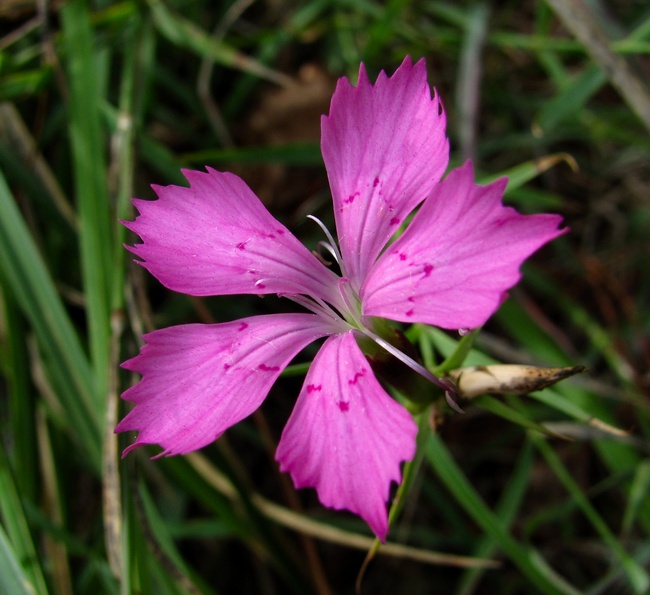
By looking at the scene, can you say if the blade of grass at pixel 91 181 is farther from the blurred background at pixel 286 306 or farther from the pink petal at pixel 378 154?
the pink petal at pixel 378 154

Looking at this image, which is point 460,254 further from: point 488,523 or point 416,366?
point 488,523

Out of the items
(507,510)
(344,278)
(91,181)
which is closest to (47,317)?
(91,181)

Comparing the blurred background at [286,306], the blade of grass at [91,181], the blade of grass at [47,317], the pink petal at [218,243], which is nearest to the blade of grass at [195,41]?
→ the blurred background at [286,306]

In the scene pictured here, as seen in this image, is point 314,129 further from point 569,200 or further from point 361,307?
point 361,307

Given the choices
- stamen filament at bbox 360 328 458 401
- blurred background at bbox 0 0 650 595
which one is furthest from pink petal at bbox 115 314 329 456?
blurred background at bbox 0 0 650 595

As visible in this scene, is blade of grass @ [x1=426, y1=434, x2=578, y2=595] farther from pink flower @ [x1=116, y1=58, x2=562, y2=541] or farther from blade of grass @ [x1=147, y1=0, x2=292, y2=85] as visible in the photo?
blade of grass @ [x1=147, y1=0, x2=292, y2=85]

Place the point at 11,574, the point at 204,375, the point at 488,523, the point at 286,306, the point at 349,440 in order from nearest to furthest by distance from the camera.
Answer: the point at 349,440 → the point at 204,375 → the point at 11,574 → the point at 488,523 → the point at 286,306

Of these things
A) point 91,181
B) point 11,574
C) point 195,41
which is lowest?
point 11,574
